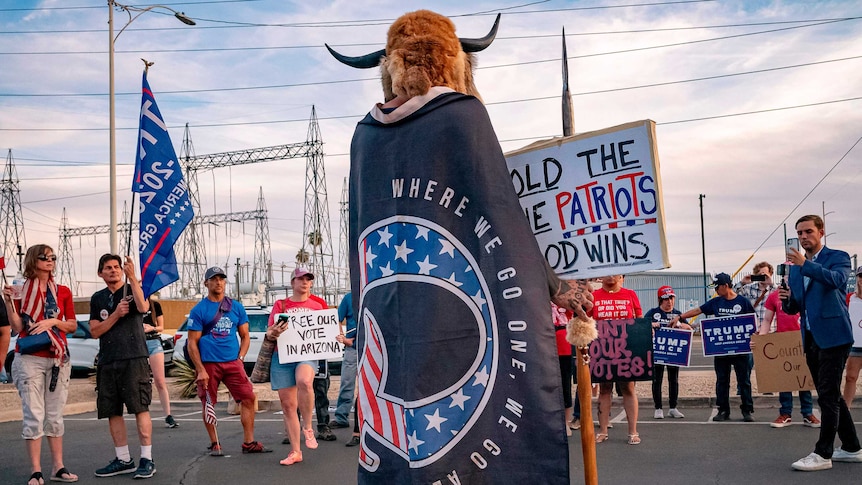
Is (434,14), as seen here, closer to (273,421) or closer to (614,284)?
(614,284)

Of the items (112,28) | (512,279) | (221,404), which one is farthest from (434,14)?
(112,28)

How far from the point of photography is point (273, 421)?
1254cm

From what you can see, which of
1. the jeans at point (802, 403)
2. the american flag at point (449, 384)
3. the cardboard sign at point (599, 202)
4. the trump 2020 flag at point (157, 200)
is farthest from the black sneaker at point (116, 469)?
the jeans at point (802, 403)

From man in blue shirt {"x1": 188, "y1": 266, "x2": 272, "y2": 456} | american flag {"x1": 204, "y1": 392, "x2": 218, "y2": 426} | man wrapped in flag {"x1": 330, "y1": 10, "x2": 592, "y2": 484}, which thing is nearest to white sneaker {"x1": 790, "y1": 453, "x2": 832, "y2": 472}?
man wrapped in flag {"x1": 330, "y1": 10, "x2": 592, "y2": 484}

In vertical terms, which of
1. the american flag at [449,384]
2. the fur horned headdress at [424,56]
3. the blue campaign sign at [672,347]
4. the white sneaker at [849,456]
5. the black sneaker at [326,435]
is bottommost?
the black sneaker at [326,435]

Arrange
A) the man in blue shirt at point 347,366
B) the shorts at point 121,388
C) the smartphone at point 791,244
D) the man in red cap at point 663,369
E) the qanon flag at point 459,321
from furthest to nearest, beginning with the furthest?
the man in red cap at point 663,369 < the man in blue shirt at point 347,366 < the shorts at point 121,388 < the smartphone at point 791,244 < the qanon flag at point 459,321

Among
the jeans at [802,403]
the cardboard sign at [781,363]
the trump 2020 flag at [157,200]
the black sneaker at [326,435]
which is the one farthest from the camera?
the black sneaker at [326,435]

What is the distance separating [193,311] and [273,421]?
4.00 m

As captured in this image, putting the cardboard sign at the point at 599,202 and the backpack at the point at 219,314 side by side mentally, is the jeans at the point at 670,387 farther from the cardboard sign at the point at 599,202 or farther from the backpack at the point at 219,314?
the cardboard sign at the point at 599,202

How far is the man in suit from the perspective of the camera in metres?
7.26

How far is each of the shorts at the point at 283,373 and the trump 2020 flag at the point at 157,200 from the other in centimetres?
153

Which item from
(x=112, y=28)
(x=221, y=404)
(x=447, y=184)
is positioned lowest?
(x=221, y=404)

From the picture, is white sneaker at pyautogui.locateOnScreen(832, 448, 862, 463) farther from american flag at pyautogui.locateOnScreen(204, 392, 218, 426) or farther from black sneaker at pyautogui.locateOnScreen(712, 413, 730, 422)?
american flag at pyautogui.locateOnScreen(204, 392, 218, 426)

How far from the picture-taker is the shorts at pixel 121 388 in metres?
7.94
